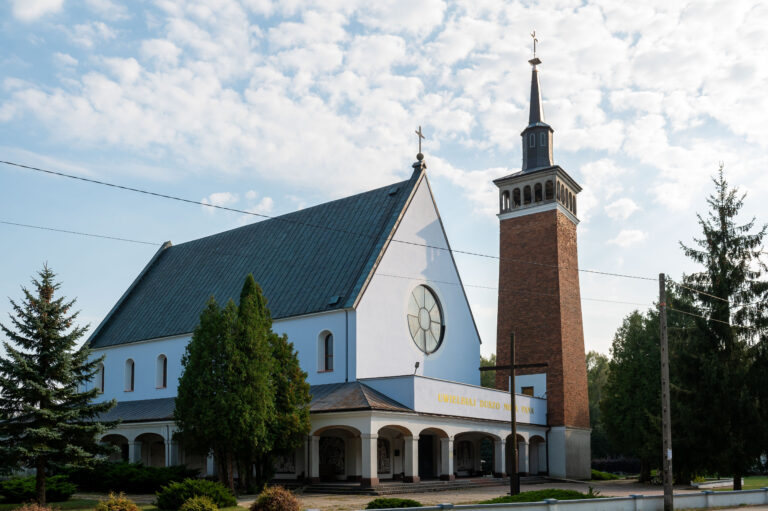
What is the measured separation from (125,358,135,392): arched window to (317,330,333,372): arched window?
14330 millimetres

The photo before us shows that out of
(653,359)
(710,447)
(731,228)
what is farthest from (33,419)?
(653,359)

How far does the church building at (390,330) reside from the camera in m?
31.5

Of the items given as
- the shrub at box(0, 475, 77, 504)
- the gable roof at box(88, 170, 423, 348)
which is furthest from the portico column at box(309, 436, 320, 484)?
the shrub at box(0, 475, 77, 504)

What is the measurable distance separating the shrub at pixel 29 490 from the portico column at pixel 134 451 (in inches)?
416

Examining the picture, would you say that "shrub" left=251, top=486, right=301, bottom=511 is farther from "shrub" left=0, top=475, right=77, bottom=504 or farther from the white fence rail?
"shrub" left=0, top=475, right=77, bottom=504

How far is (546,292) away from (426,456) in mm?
11340

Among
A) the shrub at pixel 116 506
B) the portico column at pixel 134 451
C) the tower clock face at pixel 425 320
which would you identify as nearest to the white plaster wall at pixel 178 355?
the portico column at pixel 134 451

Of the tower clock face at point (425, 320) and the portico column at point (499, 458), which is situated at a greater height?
the tower clock face at point (425, 320)

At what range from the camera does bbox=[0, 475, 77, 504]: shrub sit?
24.6 meters

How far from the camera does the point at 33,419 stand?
2375 centimetres

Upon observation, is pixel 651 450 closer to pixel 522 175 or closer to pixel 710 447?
pixel 710 447

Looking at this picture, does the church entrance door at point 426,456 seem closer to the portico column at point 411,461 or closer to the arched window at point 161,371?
the portico column at point 411,461

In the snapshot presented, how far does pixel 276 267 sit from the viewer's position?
38.5m

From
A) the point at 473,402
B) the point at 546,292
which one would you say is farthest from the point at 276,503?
the point at 546,292
